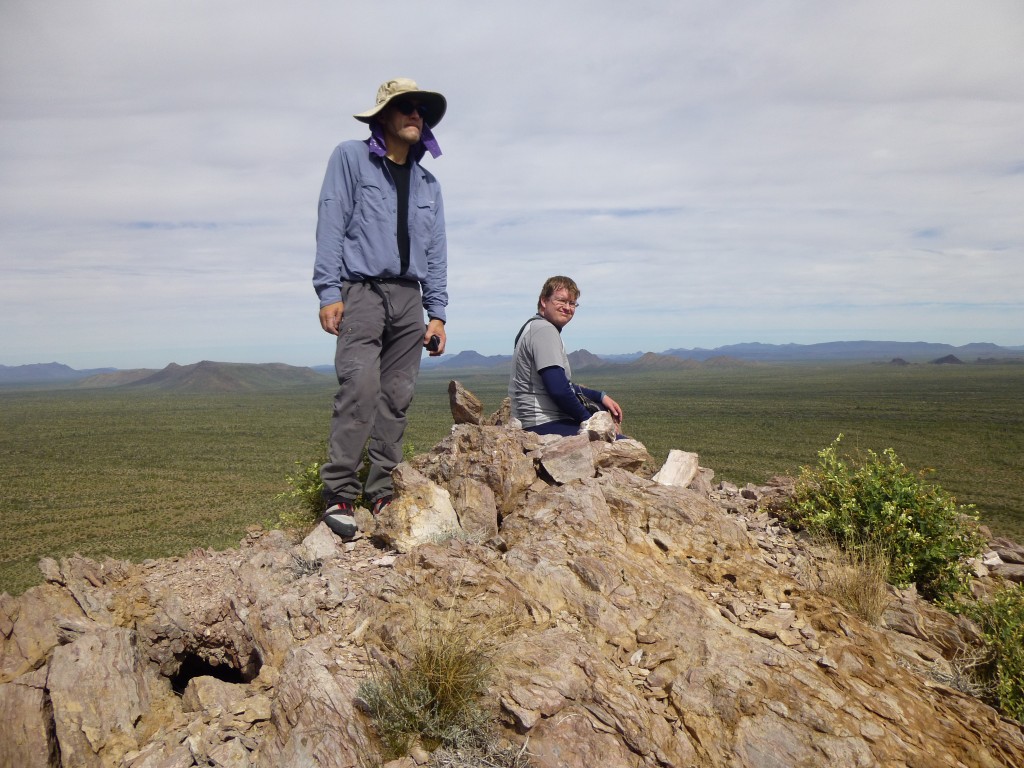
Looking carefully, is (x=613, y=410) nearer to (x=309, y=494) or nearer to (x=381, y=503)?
(x=381, y=503)

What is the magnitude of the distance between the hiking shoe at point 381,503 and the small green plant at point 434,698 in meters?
2.49

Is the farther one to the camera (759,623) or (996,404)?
(996,404)

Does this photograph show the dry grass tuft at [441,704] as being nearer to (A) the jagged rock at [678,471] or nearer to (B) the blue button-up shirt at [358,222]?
(B) the blue button-up shirt at [358,222]

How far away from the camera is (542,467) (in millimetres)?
6430

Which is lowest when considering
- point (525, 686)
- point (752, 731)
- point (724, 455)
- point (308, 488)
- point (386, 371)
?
point (724, 455)

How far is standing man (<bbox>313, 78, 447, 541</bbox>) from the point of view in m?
5.62

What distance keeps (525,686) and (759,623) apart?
80.1 inches

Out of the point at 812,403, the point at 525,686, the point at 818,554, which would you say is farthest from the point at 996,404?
the point at 525,686

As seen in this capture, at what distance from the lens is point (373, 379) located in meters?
5.82

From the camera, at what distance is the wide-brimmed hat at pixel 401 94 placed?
5535 millimetres

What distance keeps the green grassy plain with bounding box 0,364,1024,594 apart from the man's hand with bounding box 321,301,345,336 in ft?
8.93

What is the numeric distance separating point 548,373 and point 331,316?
99.1 inches

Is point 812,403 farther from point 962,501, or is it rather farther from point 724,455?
point 962,501

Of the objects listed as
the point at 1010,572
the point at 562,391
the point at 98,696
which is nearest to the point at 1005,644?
the point at 1010,572
